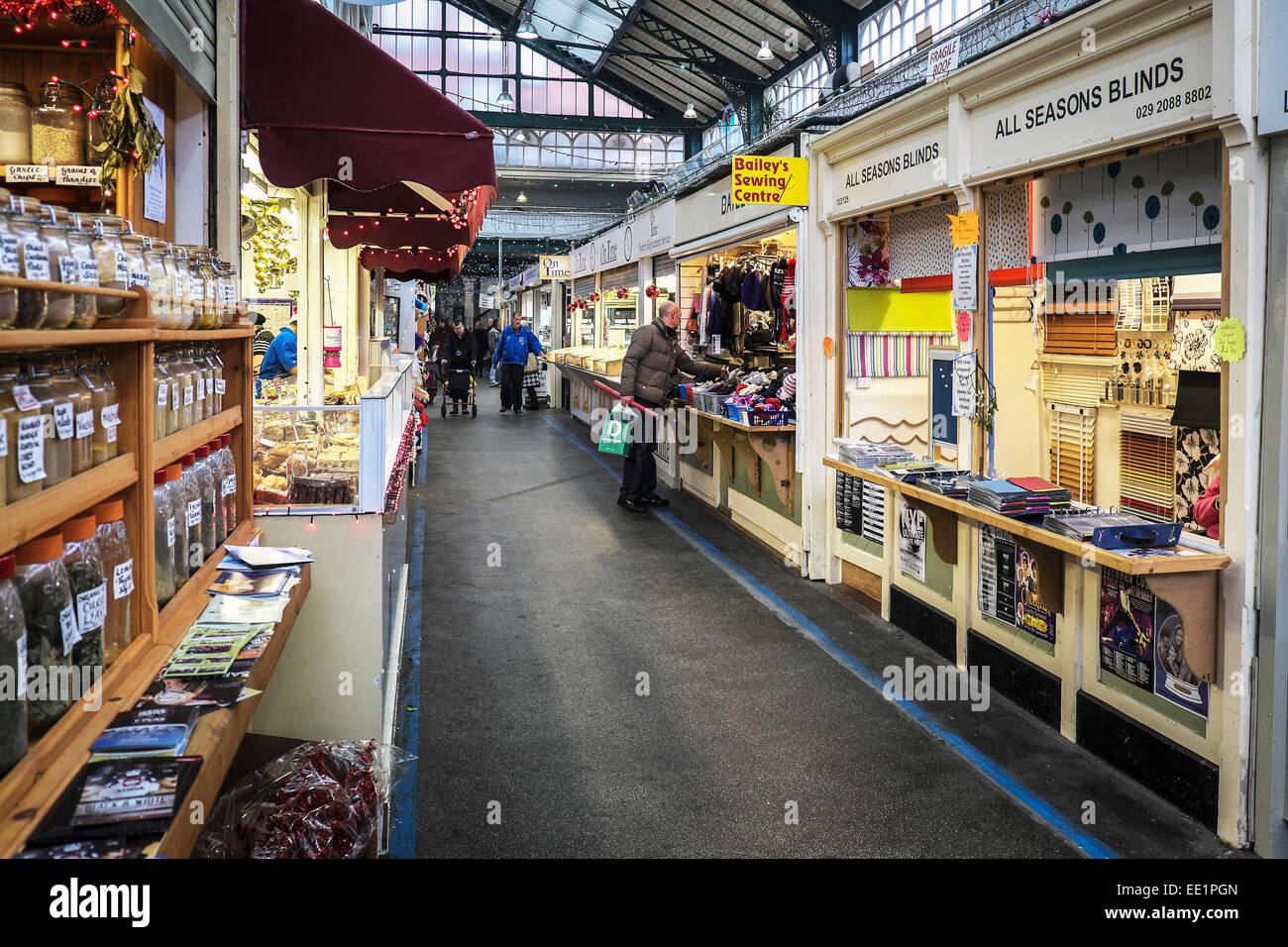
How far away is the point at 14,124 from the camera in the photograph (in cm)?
338

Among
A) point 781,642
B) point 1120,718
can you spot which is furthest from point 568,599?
point 1120,718

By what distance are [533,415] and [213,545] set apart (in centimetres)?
1663

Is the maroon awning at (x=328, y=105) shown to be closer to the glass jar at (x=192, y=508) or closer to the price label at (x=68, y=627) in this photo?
the glass jar at (x=192, y=508)

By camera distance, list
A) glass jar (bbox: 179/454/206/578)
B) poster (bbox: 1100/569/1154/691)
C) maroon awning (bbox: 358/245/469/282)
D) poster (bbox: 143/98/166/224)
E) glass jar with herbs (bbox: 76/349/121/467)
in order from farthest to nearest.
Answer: maroon awning (bbox: 358/245/469/282) < poster (bbox: 1100/569/1154/691) < poster (bbox: 143/98/166/224) < glass jar (bbox: 179/454/206/578) < glass jar with herbs (bbox: 76/349/121/467)

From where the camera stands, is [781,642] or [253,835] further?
[781,642]

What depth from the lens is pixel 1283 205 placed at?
333 centimetres

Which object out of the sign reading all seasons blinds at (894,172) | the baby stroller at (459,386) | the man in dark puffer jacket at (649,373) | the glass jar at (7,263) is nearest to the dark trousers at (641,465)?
the man in dark puffer jacket at (649,373)

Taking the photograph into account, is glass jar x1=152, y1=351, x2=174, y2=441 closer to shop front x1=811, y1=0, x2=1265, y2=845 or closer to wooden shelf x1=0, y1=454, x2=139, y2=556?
wooden shelf x1=0, y1=454, x2=139, y2=556

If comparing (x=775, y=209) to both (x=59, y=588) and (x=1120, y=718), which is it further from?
(x=59, y=588)

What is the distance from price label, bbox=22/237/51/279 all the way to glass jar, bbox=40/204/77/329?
0.06ft

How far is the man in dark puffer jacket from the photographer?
965 cm

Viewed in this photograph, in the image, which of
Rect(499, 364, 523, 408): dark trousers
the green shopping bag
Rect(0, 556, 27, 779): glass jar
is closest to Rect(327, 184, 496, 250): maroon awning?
the green shopping bag

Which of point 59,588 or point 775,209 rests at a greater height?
point 775,209

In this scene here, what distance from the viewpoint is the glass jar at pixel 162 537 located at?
266 centimetres
